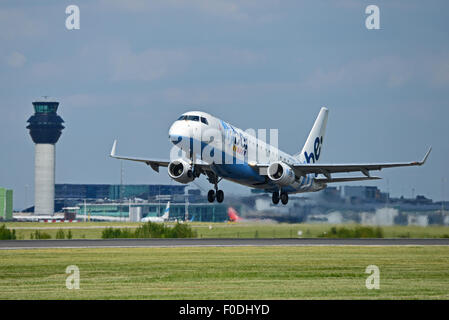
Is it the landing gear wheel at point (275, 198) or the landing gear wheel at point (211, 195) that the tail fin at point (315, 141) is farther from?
the landing gear wheel at point (211, 195)

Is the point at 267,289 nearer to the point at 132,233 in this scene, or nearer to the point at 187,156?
the point at 187,156

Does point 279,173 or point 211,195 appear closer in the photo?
point 279,173

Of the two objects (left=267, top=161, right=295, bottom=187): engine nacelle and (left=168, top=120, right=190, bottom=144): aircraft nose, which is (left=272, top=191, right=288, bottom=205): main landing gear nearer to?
(left=267, top=161, right=295, bottom=187): engine nacelle

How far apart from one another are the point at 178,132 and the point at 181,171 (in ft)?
18.5

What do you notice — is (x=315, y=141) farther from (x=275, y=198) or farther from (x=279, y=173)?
(x=279, y=173)

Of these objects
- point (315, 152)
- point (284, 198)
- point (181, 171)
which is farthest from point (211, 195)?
point (315, 152)

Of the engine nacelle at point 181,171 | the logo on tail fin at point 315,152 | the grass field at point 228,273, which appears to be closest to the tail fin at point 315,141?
the logo on tail fin at point 315,152

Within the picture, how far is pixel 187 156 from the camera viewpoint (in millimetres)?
57062

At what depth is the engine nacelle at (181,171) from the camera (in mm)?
58500

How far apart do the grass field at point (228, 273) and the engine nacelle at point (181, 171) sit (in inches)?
210

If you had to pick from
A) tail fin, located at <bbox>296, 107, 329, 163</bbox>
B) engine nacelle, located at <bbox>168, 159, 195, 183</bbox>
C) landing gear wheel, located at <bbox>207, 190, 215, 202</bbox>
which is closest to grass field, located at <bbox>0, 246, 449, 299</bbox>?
landing gear wheel, located at <bbox>207, 190, 215, 202</bbox>

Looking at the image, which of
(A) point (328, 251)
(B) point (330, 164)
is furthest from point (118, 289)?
(B) point (330, 164)

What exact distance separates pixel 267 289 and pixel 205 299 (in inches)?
191

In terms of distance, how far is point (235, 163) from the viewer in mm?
59156
